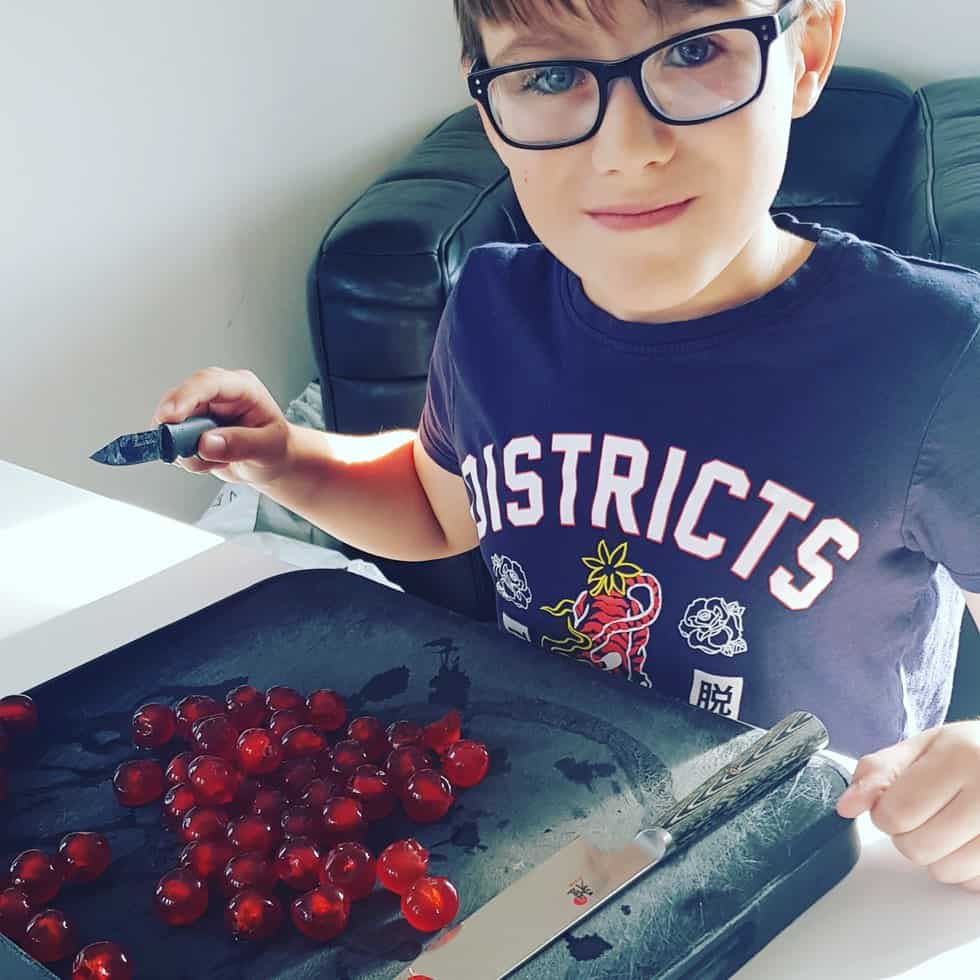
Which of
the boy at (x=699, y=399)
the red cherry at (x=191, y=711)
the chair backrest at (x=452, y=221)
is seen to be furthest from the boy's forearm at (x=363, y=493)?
the chair backrest at (x=452, y=221)

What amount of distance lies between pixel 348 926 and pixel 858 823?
0.77 feet

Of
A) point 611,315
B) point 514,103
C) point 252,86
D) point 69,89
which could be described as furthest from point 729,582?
point 252,86

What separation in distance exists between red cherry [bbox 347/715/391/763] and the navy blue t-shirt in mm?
169

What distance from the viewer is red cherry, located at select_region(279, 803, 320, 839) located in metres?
0.55

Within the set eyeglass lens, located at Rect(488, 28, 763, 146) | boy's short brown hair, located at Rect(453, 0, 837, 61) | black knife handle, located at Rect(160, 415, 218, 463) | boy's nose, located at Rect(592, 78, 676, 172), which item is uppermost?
boy's short brown hair, located at Rect(453, 0, 837, 61)

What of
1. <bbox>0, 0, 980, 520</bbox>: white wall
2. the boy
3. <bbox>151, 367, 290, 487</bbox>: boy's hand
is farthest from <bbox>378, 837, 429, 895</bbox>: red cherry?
<bbox>0, 0, 980, 520</bbox>: white wall

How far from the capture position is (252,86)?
1530mm

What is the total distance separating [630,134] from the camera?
0.62 meters

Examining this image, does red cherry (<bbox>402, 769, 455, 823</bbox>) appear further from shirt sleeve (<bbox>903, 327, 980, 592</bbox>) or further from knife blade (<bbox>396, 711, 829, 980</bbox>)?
shirt sleeve (<bbox>903, 327, 980, 592</bbox>)

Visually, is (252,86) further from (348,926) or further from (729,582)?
(348,926)

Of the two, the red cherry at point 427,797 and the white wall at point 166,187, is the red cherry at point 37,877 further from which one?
the white wall at point 166,187

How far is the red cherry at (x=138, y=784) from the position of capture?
0.58 metres

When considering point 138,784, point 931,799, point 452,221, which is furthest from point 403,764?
point 452,221

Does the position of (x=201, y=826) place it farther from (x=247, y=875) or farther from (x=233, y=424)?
(x=233, y=424)
